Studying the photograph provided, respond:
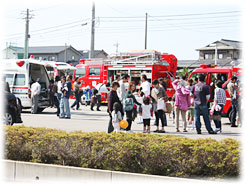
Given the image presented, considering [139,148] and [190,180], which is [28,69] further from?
[190,180]

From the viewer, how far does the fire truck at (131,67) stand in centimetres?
2347

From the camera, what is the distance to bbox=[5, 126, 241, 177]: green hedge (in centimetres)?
651

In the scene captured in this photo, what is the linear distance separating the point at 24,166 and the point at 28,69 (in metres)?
11.0

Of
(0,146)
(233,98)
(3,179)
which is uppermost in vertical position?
(233,98)

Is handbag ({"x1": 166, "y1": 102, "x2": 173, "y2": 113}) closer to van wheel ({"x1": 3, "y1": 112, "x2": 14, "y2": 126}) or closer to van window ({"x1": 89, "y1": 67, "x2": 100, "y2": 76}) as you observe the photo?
van wheel ({"x1": 3, "y1": 112, "x2": 14, "y2": 126})

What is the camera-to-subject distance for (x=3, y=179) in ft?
23.3

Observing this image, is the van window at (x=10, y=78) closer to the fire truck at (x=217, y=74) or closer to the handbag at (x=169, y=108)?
the handbag at (x=169, y=108)

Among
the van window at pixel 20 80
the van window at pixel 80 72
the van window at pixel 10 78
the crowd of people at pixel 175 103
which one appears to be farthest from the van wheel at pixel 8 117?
the van window at pixel 80 72

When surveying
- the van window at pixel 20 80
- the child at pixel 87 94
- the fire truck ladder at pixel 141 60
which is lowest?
the child at pixel 87 94

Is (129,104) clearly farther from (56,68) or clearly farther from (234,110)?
(56,68)

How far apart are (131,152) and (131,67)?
17267 millimetres

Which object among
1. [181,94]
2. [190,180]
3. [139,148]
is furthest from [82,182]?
[181,94]

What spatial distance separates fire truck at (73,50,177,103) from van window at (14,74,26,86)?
24.1 feet

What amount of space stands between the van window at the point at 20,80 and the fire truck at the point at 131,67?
7340mm
